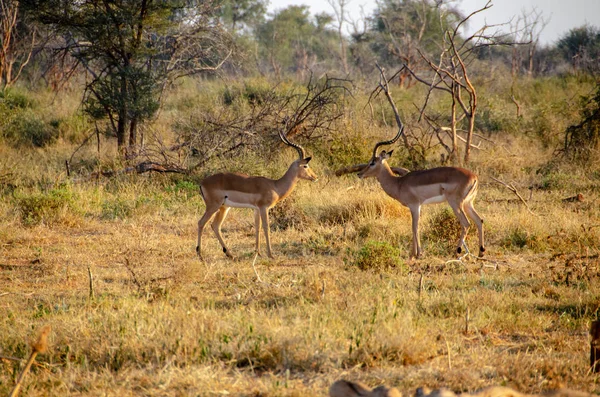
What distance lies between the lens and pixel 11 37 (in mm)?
20938

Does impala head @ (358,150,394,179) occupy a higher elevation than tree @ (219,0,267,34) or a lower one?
lower

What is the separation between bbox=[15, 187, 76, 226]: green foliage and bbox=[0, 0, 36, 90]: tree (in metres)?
11.3

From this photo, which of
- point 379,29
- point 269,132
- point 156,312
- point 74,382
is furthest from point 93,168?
point 379,29

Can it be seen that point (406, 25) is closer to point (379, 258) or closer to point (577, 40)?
point (577, 40)

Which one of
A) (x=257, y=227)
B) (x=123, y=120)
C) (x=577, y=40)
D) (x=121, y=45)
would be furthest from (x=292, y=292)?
(x=577, y=40)

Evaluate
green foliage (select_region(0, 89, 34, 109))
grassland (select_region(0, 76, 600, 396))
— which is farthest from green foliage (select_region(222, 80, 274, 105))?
green foliage (select_region(0, 89, 34, 109))

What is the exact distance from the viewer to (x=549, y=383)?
407cm

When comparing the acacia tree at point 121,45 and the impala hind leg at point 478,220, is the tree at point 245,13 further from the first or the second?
the impala hind leg at point 478,220

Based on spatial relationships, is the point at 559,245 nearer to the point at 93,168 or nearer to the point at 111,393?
the point at 111,393

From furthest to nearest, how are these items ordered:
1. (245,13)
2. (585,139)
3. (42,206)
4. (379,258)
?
(245,13) → (585,139) → (42,206) → (379,258)

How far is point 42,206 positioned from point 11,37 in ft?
46.4

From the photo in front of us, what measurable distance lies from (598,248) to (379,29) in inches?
1059

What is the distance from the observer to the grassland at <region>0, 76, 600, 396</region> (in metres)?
4.21

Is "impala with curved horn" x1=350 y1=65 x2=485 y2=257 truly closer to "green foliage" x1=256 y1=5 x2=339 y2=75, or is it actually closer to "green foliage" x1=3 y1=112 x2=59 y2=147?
"green foliage" x1=3 y1=112 x2=59 y2=147
